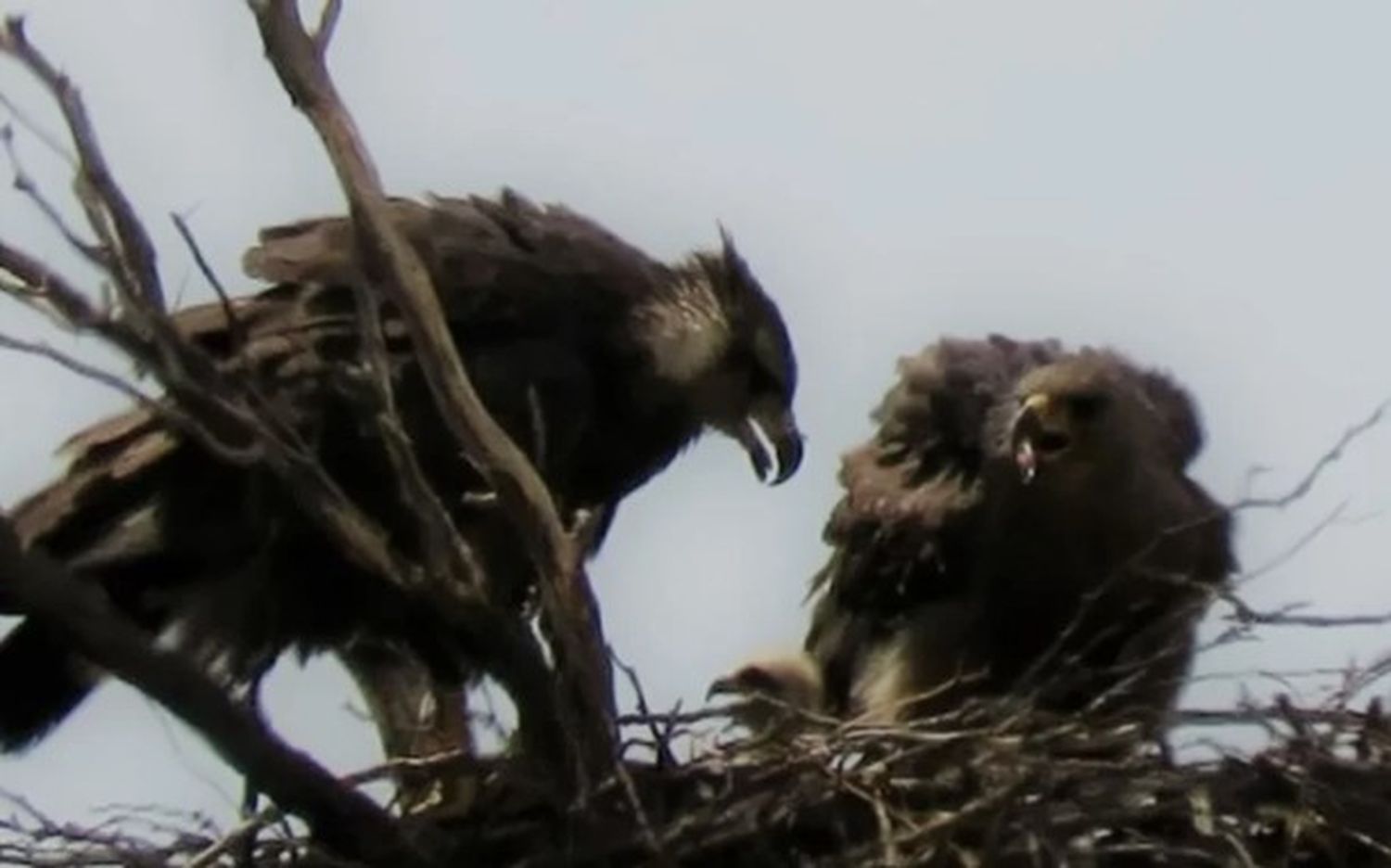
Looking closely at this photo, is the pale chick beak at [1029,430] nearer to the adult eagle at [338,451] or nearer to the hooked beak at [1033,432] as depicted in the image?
the hooked beak at [1033,432]

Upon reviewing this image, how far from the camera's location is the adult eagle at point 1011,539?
261 inches

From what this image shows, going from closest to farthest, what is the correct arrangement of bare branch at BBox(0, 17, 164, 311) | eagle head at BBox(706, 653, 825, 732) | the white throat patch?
bare branch at BBox(0, 17, 164, 311) → eagle head at BBox(706, 653, 825, 732) → the white throat patch

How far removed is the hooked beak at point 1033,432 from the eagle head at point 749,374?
101cm

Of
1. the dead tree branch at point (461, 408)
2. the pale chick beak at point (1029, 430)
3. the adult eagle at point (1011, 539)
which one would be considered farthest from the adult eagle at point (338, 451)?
the dead tree branch at point (461, 408)

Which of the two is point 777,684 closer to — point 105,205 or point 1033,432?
point 1033,432

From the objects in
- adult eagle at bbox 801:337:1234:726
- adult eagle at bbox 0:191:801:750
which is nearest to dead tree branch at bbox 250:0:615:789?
adult eagle at bbox 0:191:801:750

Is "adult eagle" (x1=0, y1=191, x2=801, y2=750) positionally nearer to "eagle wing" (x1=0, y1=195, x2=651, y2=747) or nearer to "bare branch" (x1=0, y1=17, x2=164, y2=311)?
"eagle wing" (x1=0, y1=195, x2=651, y2=747)

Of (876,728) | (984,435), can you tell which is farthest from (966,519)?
(876,728)

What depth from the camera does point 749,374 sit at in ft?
25.0

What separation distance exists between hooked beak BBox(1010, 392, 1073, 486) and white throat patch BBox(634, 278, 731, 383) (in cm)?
90

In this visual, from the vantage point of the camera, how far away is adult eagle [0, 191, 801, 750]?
6.60 metres

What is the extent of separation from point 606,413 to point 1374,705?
1935 millimetres

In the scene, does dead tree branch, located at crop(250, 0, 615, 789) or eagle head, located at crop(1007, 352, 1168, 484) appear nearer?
dead tree branch, located at crop(250, 0, 615, 789)

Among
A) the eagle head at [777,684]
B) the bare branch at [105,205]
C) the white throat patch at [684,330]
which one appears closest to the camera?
the bare branch at [105,205]
